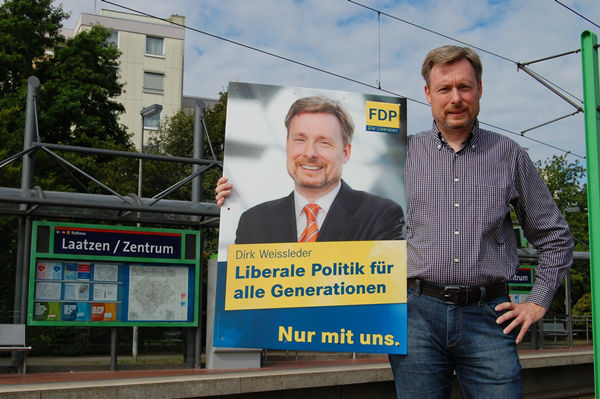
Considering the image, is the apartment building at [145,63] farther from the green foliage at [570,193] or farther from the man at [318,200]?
the man at [318,200]

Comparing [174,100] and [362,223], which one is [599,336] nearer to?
[362,223]

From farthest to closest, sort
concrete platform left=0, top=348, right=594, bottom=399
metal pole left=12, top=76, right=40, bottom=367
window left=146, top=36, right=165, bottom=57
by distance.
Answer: window left=146, top=36, right=165, bottom=57, metal pole left=12, top=76, right=40, bottom=367, concrete platform left=0, top=348, right=594, bottom=399

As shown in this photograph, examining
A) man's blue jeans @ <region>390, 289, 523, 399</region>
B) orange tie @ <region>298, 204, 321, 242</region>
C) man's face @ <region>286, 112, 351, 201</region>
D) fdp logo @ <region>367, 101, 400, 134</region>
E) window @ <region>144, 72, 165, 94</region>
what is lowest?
man's blue jeans @ <region>390, 289, 523, 399</region>

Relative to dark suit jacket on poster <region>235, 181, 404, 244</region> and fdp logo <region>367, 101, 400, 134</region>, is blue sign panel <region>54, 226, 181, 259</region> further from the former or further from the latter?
fdp logo <region>367, 101, 400, 134</region>

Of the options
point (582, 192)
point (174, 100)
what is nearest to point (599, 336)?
point (582, 192)

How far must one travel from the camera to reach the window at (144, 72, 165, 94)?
51.9m

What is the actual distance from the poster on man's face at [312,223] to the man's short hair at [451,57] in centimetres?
30

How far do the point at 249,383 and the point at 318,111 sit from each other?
22.7 ft

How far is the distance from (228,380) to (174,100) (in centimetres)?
4507

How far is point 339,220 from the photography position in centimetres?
282

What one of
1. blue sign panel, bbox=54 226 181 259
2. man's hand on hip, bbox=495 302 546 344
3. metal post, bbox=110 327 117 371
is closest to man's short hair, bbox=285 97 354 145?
man's hand on hip, bbox=495 302 546 344

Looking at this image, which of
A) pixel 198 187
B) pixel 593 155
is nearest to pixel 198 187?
pixel 198 187

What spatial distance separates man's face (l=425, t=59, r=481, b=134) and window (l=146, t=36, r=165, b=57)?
171ft

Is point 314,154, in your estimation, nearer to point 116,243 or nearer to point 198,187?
point 116,243
